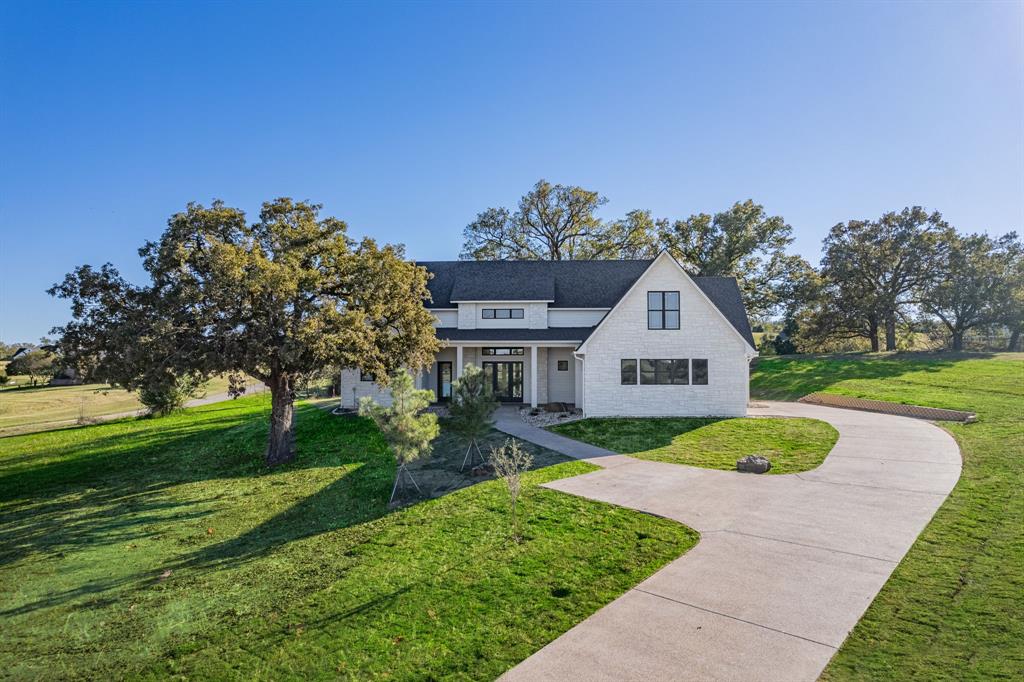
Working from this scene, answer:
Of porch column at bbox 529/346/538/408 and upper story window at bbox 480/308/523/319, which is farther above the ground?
upper story window at bbox 480/308/523/319

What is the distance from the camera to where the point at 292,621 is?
240 inches

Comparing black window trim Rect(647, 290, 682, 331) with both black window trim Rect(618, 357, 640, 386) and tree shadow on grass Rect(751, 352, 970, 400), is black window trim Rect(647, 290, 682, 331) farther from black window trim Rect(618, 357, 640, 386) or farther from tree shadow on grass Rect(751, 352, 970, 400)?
tree shadow on grass Rect(751, 352, 970, 400)

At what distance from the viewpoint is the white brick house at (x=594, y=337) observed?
20094 millimetres

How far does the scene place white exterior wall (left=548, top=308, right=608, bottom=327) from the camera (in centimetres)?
2505

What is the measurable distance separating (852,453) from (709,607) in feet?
35.1

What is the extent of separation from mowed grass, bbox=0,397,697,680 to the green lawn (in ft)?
12.3

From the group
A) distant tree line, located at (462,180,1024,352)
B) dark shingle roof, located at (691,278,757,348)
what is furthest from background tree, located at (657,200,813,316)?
dark shingle roof, located at (691,278,757,348)

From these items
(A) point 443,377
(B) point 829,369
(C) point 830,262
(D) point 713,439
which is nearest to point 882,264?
(C) point 830,262

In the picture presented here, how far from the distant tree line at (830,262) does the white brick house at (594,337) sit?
14526mm

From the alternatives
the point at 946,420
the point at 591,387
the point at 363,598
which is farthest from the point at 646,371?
the point at 363,598

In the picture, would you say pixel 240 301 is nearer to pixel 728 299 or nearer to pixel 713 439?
pixel 713 439

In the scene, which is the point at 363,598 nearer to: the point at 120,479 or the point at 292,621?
the point at 292,621

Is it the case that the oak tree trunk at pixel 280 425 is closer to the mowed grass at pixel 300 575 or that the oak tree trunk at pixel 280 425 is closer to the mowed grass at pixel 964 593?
the mowed grass at pixel 300 575

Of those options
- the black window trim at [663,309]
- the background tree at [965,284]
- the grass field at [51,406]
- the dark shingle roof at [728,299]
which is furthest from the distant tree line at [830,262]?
the grass field at [51,406]
